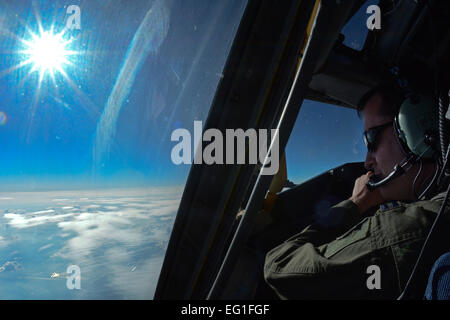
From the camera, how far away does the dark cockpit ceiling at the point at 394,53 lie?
1.18m

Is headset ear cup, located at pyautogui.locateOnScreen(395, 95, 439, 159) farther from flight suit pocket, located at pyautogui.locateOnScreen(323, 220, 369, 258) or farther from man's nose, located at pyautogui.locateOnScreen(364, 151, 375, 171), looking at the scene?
flight suit pocket, located at pyautogui.locateOnScreen(323, 220, 369, 258)

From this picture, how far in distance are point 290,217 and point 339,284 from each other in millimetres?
655

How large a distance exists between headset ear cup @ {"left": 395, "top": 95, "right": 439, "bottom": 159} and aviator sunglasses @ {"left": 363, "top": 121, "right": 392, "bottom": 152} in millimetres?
142

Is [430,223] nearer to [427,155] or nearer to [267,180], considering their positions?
[427,155]

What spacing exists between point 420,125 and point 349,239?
0.61 metres

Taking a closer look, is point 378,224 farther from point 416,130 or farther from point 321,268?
point 416,130

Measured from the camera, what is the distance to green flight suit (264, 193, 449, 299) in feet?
2.30

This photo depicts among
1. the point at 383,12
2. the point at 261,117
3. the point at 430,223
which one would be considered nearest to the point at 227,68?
the point at 261,117

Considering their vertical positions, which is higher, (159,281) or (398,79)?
(398,79)

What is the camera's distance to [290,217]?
1.42m

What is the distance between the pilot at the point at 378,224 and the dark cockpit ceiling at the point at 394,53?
0.12 m

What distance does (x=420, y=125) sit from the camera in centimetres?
99
